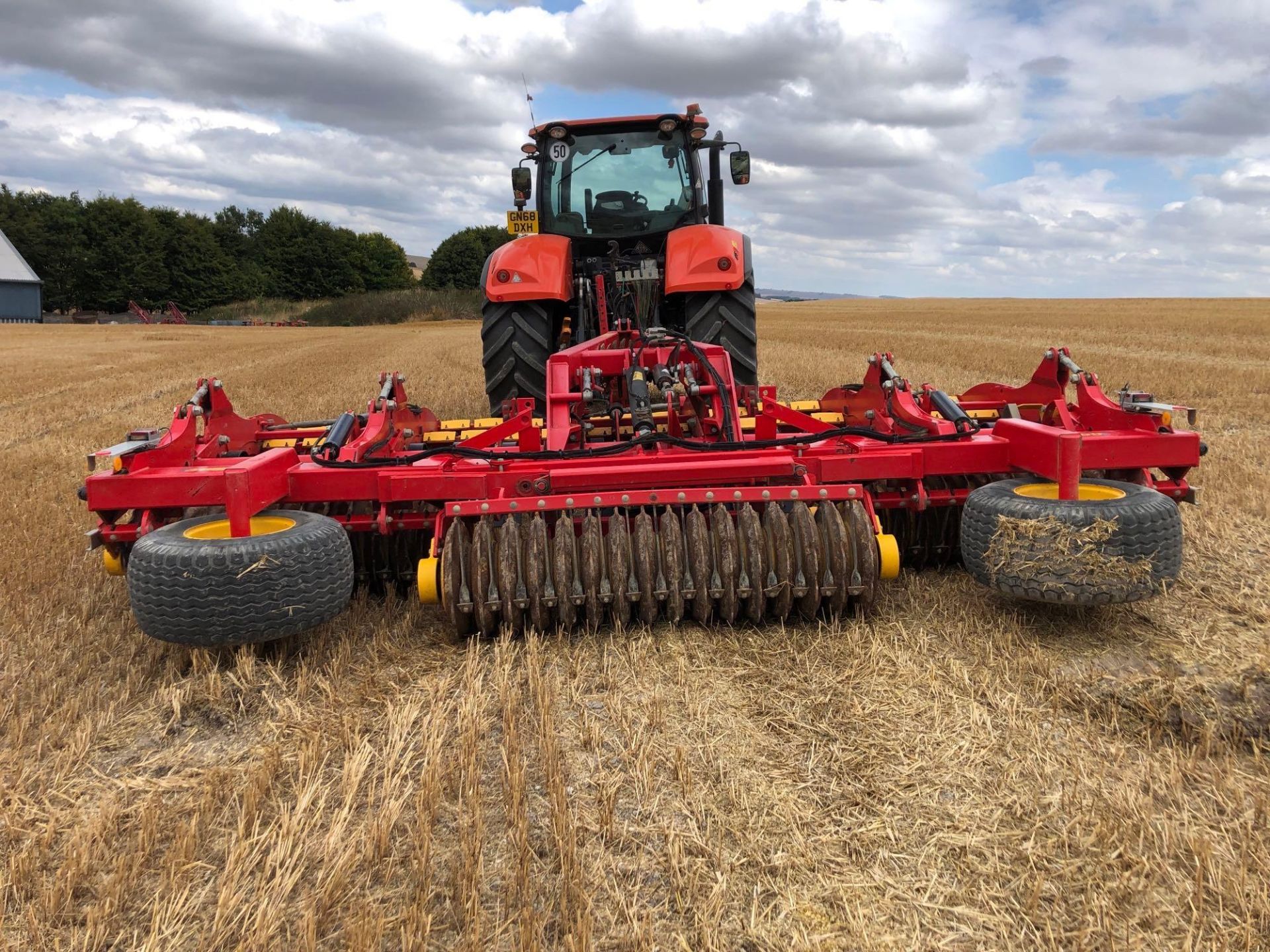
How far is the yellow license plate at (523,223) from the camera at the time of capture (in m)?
5.53

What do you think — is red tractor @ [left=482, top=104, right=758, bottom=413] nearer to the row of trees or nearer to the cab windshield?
the cab windshield

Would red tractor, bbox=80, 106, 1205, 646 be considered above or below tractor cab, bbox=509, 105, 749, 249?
below

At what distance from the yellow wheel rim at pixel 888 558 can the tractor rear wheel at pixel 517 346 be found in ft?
9.27

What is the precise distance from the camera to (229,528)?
2.72 metres

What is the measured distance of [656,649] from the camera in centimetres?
277

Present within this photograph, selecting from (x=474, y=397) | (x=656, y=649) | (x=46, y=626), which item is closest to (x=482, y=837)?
(x=656, y=649)

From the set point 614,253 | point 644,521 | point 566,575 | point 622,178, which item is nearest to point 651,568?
point 644,521

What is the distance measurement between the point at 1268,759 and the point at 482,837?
6.05 ft

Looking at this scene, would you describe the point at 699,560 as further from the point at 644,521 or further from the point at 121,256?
the point at 121,256

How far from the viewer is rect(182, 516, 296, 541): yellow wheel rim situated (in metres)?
2.69

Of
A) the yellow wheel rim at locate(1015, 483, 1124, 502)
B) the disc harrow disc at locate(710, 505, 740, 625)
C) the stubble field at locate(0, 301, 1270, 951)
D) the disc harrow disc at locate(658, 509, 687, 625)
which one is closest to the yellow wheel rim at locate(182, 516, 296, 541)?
the stubble field at locate(0, 301, 1270, 951)

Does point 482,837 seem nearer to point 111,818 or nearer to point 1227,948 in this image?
point 111,818

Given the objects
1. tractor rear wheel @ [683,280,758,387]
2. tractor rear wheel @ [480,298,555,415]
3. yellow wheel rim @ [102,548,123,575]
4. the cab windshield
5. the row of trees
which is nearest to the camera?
yellow wheel rim @ [102,548,123,575]

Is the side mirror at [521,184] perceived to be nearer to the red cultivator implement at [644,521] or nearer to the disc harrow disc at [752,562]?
the red cultivator implement at [644,521]
